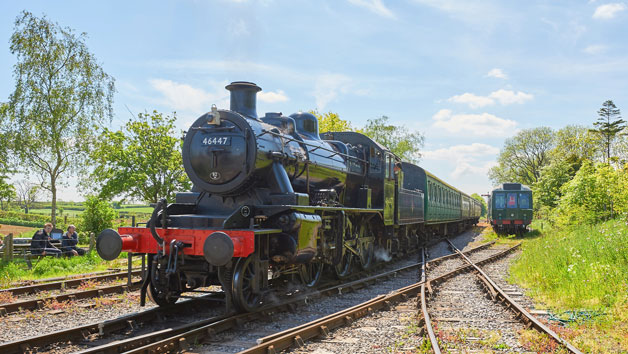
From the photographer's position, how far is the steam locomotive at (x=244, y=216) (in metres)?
6.46

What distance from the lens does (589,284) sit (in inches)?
312

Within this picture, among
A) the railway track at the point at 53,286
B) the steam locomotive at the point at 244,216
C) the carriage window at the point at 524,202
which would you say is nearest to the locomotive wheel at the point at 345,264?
the steam locomotive at the point at 244,216

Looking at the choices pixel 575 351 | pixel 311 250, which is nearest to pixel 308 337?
pixel 311 250

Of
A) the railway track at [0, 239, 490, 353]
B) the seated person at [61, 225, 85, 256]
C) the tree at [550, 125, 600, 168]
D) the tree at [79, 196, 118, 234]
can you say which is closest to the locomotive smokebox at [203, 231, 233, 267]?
the railway track at [0, 239, 490, 353]

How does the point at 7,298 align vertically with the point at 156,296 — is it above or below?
below

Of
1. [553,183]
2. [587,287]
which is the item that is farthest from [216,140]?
[553,183]

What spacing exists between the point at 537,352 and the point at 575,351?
1.30 ft

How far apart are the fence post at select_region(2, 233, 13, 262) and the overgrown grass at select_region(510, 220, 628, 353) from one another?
12174 millimetres

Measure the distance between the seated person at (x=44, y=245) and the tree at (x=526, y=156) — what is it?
53921mm

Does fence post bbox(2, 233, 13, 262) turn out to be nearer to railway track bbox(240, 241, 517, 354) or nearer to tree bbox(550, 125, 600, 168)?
railway track bbox(240, 241, 517, 354)

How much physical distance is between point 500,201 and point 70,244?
20461 millimetres

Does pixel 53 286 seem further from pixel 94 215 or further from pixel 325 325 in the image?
pixel 94 215

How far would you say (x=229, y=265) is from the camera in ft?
21.0

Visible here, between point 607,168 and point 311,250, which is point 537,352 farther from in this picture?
point 607,168
